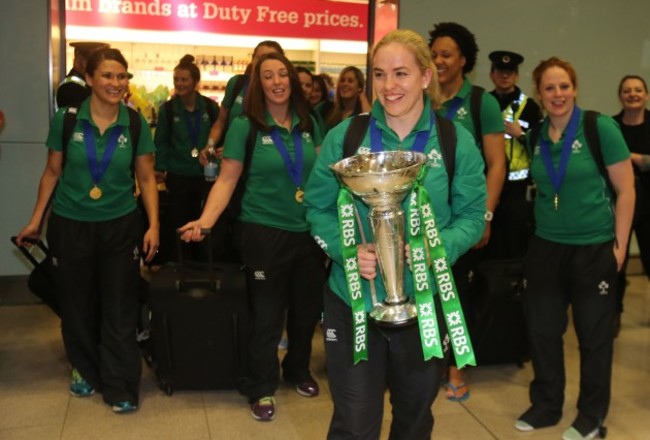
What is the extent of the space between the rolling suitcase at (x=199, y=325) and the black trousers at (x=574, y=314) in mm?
1478

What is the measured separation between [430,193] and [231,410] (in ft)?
6.88

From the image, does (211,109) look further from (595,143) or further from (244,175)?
(595,143)

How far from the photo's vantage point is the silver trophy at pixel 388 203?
6.30 feet

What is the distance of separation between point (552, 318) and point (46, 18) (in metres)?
4.39

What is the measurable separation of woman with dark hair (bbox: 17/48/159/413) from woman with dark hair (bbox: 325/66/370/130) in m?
1.92

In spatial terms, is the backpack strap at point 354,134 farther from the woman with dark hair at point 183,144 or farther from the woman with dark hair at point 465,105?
the woman with dark hair at point 183,144

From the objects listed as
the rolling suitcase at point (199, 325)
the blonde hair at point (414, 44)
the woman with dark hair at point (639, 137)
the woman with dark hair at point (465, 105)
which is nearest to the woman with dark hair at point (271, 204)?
the rolling suitcase at point (199, 325)

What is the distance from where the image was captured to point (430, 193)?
212cm

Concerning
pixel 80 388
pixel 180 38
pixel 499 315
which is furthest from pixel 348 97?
pixel 80 388

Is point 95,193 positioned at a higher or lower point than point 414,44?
→ lower

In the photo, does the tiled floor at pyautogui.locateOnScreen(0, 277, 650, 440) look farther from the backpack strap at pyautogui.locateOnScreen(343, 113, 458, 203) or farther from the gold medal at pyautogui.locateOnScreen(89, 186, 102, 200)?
the backpack strap at pyautogui.locateOnScreen(343, 113, 458, 203)

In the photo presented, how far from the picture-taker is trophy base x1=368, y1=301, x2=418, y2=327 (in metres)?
2.03

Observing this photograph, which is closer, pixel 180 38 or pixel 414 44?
pixel 414 44

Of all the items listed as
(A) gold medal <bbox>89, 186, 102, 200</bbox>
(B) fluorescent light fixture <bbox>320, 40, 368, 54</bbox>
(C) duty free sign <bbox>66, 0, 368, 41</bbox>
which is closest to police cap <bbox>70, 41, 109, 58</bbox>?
(A) gold medal <bbox>89, 186, 102, 200</bbox>
